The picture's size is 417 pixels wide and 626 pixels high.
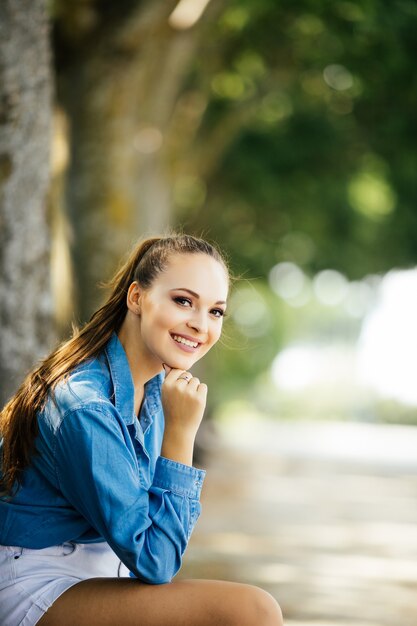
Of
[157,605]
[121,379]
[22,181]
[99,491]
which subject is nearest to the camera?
[99,491]

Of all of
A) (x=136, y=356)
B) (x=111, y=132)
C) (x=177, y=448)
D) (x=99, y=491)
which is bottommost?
(x=99, y=491)

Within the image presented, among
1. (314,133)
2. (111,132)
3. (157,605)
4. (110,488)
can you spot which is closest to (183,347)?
(110,488)

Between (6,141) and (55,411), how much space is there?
11.6 ft

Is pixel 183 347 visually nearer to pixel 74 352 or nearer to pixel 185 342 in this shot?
pixel 185 342

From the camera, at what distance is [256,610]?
3.21 m

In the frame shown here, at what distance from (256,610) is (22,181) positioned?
4.02 meters

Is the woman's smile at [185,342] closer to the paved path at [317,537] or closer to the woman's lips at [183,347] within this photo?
the woman's lips at [183,347]

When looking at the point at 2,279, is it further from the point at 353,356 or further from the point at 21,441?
the point at 353,356

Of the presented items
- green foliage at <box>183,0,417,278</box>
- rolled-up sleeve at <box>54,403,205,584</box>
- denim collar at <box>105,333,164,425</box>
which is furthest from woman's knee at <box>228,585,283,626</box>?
green foliage at <box>183,0,417,278</box>

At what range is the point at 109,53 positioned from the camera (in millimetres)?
10859

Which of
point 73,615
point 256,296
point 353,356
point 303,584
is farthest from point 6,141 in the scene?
point 353,356

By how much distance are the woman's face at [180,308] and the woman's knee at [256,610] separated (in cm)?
80

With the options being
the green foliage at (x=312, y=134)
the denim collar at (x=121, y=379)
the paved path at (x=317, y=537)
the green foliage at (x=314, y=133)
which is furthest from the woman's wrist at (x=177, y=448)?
the green foliage at (x=314, y=133)

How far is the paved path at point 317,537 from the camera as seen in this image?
6.78m
